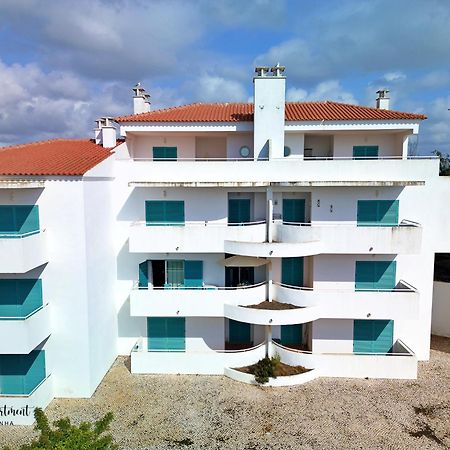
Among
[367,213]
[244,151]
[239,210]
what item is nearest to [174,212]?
[239,210]

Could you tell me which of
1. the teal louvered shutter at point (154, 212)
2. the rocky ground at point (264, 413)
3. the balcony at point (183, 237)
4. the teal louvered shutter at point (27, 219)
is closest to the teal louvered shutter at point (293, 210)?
the balcony at point (183, 237)

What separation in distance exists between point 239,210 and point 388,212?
7.69 meters

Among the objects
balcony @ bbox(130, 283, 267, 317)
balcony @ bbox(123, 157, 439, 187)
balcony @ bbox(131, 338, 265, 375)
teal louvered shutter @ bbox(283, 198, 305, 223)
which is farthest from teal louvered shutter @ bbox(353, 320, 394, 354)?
balcony @ bbox(123, 157, 439, 187)

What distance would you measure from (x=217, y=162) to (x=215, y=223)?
319 cm

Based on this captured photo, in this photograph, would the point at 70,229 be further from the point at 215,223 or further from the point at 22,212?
the point at 215,223

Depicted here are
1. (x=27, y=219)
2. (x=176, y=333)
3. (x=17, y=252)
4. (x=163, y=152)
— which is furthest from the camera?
(x=163, y=152)

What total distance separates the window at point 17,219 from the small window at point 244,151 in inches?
432

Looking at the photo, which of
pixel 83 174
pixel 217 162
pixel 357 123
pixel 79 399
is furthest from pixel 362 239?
pixel 79 399

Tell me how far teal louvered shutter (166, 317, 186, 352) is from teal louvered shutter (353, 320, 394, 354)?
362 inches

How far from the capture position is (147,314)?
18.7 meters

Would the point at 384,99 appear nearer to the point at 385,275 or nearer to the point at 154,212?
the point at 385,275

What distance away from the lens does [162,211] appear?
19.5 meters

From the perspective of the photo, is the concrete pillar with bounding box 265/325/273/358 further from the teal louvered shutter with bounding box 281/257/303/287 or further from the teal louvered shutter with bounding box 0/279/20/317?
the teal louvered shutter with bounding box 0/279/20/317

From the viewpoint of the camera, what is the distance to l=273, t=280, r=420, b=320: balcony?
59.3 feet
